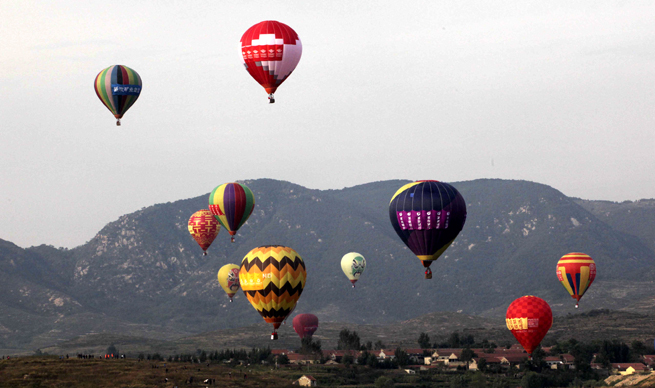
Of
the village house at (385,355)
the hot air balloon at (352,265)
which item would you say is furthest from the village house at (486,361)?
the hot air balloon at (352,265)

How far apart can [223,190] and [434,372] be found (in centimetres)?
5622

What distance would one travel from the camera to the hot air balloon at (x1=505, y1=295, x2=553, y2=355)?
119125mm

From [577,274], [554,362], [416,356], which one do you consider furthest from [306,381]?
[554,362]

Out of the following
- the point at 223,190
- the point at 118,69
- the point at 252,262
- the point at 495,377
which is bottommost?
the point at 495,377

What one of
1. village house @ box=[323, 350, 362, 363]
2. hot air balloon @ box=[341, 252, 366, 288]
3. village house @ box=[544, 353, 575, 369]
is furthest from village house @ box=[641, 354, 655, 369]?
hot air balloon @ box=[341, 252, 366, 288]

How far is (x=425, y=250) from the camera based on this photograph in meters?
93.0

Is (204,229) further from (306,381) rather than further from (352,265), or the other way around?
(352,265)

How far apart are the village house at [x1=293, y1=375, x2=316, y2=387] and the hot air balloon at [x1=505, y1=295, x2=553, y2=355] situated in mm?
34418

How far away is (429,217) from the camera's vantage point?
302 ft

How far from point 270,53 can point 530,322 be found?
52239 millimetres

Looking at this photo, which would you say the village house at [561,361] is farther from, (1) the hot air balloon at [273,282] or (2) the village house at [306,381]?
(1) the hot air balloon at [273,282]

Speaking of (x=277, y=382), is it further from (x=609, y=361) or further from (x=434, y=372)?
(x=609, y=361)

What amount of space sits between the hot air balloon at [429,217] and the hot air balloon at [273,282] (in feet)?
44.7

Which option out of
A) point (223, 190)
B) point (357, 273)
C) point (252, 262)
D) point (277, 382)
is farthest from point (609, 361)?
point (252, 262)
